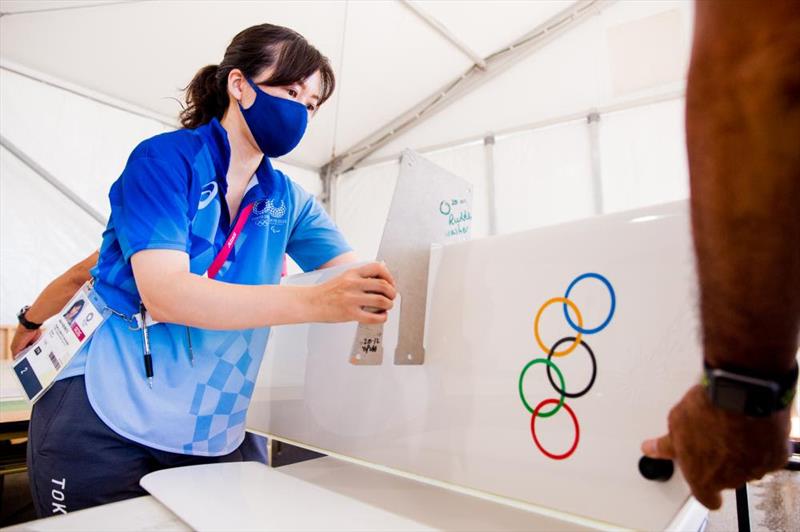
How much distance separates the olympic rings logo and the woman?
0.65ft

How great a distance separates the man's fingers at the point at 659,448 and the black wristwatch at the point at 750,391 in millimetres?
95

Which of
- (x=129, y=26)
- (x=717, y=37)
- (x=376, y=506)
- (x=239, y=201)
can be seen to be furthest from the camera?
(x=129, y=26)

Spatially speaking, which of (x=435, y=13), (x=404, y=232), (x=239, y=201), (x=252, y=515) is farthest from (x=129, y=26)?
(x=252, y=515)

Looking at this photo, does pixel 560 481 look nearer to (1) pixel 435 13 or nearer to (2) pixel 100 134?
(1) pixel 435 13

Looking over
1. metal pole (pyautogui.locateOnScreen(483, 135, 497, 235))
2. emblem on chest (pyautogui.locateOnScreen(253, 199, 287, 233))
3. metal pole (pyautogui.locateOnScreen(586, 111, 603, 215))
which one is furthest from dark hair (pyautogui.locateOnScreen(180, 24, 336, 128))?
metal pole (pyautogui.locateOnScreen(483, 135, 497, 235))

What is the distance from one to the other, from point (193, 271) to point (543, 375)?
0.58 metres

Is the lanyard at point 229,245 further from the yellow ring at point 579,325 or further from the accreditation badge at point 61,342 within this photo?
the yellow ring at point 579,325

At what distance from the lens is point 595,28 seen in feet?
12.4

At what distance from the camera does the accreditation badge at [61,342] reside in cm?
78

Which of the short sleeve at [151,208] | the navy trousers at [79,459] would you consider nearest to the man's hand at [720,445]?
A: the short sleeve at [151,208]

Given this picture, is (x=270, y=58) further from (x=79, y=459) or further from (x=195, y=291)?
(x=79, y=459)

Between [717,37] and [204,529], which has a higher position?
[717,37]

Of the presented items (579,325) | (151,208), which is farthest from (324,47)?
(579,325)

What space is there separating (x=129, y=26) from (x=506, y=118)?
293 cm
